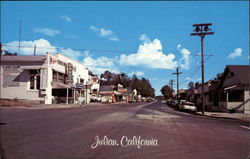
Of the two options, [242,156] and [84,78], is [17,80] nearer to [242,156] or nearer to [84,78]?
[84,78]

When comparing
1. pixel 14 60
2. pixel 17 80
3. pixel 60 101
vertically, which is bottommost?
pixel 60 101

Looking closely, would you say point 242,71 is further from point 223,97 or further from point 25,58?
point 25,58

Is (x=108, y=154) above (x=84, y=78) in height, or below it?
below

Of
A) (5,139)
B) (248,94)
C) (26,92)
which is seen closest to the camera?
(5,139)

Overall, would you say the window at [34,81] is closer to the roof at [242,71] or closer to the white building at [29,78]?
the white building at [29,78]

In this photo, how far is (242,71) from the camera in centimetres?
2800

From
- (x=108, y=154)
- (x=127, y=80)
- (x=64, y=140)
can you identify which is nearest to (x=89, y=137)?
(x=64, y=140)

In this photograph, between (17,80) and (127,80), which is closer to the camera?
(17,80)

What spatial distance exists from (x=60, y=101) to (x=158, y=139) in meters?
31.4

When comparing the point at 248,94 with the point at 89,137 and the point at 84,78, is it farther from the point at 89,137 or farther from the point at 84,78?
the point at 84,78

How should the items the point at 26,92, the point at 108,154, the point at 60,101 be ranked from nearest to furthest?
the point at 108,154 < the point at 26,92 < the point at 60,101

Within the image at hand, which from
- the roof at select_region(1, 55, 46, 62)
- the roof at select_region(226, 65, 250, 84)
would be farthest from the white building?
the roof at select_region(226, 65, 250, 84)

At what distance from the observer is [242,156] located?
20.2ft

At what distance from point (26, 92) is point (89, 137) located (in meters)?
27.6
